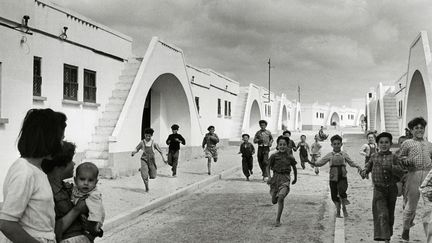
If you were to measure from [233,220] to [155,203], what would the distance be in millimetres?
→ 2027

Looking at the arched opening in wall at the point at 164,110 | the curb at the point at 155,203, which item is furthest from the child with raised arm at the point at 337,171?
the arched opening in wall at the point at 164,110

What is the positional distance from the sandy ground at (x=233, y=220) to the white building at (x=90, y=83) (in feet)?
10.6

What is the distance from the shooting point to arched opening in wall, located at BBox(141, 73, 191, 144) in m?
18.8

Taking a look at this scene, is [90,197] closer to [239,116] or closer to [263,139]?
[263,139]

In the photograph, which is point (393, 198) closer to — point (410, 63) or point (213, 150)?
point (213, 150)

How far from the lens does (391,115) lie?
2988 centimetres

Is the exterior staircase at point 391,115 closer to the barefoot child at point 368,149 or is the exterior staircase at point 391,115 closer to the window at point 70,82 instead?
the barefoot child at point 368,149

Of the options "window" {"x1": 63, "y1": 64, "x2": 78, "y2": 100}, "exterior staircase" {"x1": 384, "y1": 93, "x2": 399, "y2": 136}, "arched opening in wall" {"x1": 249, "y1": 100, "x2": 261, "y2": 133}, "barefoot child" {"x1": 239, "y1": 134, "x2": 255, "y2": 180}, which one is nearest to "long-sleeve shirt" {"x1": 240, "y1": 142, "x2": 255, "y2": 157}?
"barefoot child" {"x1": 239, "y1": 134, "x2": 255, "y2": 180}

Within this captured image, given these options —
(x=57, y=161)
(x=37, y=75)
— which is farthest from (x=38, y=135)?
(x=37, y=75)

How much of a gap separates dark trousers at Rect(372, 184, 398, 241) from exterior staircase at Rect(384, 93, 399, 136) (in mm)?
22729

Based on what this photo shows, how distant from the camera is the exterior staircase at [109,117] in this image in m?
13.4

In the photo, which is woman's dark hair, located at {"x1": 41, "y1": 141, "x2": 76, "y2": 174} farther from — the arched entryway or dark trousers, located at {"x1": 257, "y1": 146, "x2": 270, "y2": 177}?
the arched entryway

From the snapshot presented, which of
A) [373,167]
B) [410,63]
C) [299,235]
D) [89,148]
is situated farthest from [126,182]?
[410,63]

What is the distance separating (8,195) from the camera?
250cm
